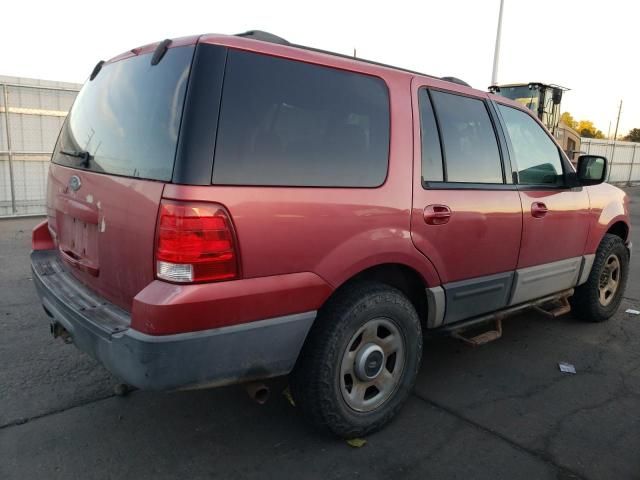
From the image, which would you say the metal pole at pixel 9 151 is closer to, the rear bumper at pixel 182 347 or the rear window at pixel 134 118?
the rear window at pixel 134 118

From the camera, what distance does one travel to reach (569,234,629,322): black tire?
15.0 feet

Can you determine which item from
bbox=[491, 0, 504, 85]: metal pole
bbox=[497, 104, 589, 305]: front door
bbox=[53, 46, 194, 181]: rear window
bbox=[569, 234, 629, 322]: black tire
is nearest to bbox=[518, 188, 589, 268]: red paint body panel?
bbox=[497, 104, 589, 305]: front door

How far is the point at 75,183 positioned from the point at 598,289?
173 inches

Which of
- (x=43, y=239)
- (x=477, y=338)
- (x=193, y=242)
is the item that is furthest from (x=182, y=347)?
(x=477, y=338)

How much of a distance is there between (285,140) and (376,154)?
584mm

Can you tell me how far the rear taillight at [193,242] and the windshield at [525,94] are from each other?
13.5 m

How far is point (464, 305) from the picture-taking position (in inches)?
128

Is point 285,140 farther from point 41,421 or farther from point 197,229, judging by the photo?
point 41,421

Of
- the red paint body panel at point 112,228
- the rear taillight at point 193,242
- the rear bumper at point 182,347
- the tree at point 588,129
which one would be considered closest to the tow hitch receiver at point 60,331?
the rear bumper at point 182,347

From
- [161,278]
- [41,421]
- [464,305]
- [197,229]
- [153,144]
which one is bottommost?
[41,421]

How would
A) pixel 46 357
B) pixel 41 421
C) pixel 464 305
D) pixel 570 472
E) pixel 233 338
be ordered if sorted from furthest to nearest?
pixel 46 357, pixel 464 305, pixel 41 421, pixel 570 472, pixel 233 338

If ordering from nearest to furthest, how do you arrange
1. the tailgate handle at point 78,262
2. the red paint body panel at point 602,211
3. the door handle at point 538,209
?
the tailgate handle at point 78,262 < the door handle at point 538,209 < the red paint body panel at point 602,211

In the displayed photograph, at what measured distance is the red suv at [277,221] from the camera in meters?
2.10

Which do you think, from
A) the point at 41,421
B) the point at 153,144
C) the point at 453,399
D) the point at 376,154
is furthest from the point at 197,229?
the point at 453,399
